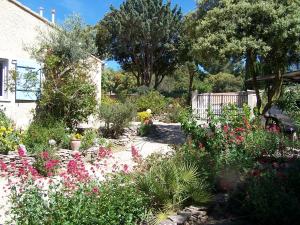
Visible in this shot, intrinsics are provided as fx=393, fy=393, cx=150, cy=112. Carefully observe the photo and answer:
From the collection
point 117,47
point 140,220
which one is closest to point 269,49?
point 140,220

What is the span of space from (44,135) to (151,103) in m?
12.0

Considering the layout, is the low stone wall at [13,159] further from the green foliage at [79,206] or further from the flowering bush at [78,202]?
the green foliage at [79,206]

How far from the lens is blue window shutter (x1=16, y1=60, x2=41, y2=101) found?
12.1 m

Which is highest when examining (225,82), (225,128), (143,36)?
(143,36)

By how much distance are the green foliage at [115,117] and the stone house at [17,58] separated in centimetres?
255

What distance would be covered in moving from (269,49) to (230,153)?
6461 mm

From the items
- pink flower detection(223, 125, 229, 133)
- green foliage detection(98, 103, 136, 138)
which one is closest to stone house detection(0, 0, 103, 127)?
green foliage detection(98, 103, 136, 138)

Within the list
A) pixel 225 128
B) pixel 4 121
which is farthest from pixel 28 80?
pixel 225 128

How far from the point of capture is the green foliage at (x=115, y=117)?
14.1 metres

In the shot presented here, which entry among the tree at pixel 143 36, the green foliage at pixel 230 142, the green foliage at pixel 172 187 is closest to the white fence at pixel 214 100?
the tree at pixel 143 36

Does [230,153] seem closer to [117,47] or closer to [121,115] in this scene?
[121,115]

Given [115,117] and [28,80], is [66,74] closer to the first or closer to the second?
[28,80]

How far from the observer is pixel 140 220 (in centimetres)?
518

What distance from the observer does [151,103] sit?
22.5 metres
